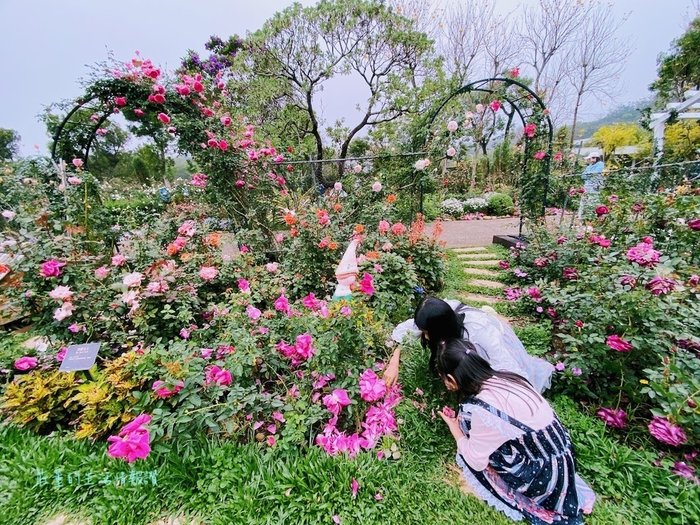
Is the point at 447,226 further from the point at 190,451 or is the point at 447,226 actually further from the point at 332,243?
the point at 190,451

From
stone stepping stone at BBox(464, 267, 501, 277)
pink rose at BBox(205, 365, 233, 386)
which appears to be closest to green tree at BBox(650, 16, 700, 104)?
stone stepping stone at BBox(464, 267, 501, 277)

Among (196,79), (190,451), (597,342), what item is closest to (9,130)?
(196,79)

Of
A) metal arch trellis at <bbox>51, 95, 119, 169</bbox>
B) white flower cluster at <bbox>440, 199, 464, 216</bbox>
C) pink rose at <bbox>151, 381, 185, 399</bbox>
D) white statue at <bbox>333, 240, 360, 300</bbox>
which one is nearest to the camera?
pink rose at <bbox>151, 381, 185, 399</bbox>

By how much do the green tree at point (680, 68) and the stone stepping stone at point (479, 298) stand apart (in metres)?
17.1

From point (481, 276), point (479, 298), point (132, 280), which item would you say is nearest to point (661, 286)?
point (479, 298)

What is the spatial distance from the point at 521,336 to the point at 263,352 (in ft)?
6.39

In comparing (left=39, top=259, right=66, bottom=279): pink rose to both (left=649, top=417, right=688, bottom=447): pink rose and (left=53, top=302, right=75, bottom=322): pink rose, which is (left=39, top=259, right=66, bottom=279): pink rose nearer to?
(left=53, top=302, right=75, bottom=322): pink rose

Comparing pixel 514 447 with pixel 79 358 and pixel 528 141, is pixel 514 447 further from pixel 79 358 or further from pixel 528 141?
pixel 528 141

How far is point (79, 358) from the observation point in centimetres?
165

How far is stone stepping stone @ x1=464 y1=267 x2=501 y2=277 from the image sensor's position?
374 centimetres

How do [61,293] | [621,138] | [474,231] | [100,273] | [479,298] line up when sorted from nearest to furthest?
[61,293], [100,273], [479,298], [474,231], [621,138]

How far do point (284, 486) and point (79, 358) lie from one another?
133 centimetres

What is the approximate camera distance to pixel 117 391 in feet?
5.07

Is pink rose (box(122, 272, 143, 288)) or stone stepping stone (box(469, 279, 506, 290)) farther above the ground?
pink rose (box(122, 272, 143, 288))
